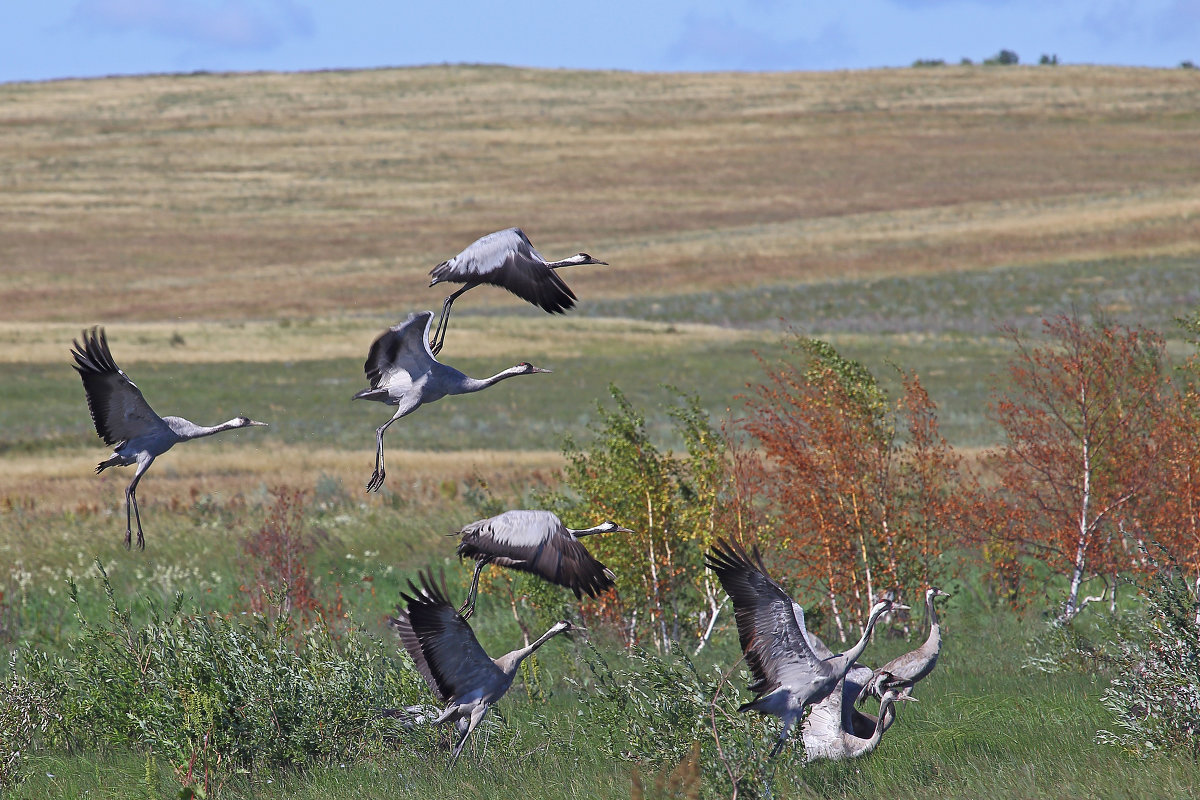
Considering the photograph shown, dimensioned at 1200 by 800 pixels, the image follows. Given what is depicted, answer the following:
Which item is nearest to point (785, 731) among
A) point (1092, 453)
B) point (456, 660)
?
point (456, 660)

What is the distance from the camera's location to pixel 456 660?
26.8 ft

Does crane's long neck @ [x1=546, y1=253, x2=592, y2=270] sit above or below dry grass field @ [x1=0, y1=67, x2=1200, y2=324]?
below

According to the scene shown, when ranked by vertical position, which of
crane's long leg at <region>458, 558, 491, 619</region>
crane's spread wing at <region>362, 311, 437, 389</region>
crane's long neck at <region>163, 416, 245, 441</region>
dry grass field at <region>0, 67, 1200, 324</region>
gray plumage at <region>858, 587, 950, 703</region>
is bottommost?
gray plumage at <region>858, 587, 950, 703</region>

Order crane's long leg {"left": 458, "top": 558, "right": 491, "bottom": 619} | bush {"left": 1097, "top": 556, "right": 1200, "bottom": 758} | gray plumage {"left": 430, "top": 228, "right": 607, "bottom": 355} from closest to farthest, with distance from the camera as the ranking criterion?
gray plumage {"left": 430, "top": 228, "right": 607, "bottom": 355} → crane's long leg {"left": 458, "top": 558, "right": 491, "bottom": 619} → bush {"left": 1097, "top": 556, "right": 1200, "bottom": 758}

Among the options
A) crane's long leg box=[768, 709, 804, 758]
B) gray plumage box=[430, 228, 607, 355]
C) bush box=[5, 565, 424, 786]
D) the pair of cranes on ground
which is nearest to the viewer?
gray plumage box=[430, 228, 607, 355]

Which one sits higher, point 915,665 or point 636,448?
point 636,448

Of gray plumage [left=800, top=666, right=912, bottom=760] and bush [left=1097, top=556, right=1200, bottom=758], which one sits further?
gray plumage [left=800, top=666, right=912, bottom=760]

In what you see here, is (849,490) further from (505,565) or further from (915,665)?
(505,565)

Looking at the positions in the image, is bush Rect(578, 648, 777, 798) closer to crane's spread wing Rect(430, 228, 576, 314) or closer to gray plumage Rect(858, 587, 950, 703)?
gray plumage Rect(858, 587, 950, 703)

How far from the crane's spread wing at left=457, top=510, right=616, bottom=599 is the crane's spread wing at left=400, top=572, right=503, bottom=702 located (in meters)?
1.35

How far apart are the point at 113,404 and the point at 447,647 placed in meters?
2.89

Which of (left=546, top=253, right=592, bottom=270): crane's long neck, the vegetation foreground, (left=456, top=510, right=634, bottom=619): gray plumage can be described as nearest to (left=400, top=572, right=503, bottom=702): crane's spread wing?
the vegetation foreground

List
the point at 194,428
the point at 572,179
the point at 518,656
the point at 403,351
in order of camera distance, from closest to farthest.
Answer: the point at 194,428
the point at 403,351
the point at 518,656
the point at 572,179

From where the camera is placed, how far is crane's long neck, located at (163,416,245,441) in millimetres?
5516
